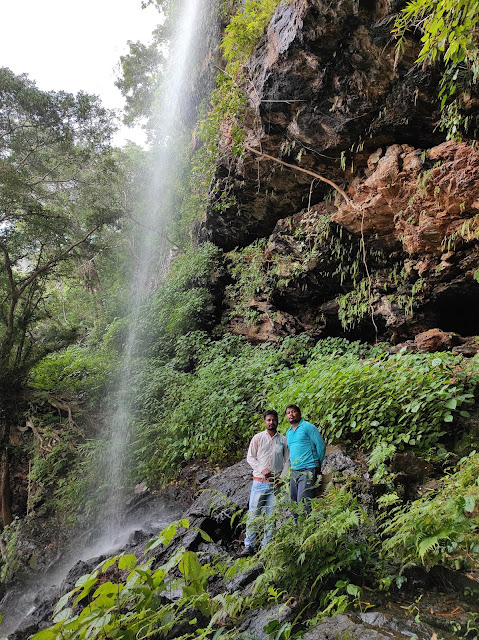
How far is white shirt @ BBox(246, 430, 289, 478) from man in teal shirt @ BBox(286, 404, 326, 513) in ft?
0.75

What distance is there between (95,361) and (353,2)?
10.9 m

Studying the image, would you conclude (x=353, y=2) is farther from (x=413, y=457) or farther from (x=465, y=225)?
(x=413, y=457)

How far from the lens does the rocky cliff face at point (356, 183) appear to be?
6699mm

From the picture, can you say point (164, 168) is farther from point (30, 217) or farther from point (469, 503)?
point (469, 503)

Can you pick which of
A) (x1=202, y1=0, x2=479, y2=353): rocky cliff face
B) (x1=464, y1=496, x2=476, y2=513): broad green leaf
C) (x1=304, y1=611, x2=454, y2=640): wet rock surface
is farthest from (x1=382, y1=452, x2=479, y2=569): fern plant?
(x1=202, y1=0, x2=479, y2=353): rocky cliff face

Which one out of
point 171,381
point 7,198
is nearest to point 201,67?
point 7,198

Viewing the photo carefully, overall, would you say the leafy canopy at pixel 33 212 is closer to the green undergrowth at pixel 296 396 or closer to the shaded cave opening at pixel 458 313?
the green undergrowth at pixel 296 396

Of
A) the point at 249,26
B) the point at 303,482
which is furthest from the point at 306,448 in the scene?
the point at 249,26

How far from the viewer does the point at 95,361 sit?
12.2 meters

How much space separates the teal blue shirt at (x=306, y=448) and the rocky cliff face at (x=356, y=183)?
12.3 feet

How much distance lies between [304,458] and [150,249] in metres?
17.6

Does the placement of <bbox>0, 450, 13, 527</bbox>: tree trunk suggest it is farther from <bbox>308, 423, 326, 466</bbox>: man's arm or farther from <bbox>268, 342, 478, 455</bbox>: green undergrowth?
<bbox>308, 423, 326, 466</bbox>: man's arm

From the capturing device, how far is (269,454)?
470 centimetres

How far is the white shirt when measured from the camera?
182 inches
